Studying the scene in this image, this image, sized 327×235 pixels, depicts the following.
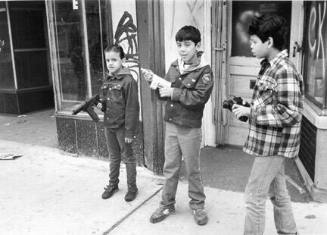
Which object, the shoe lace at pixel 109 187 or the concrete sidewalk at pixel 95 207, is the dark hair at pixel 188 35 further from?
the shoe lace at pixel 109 187

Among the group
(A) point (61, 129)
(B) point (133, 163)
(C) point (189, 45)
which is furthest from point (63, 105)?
(C) point (189, 45)

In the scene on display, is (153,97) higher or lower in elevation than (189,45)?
lower

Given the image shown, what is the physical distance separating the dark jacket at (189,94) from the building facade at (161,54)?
1.08 m

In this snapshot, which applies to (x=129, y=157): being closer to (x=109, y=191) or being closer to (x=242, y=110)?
(x=109, y=191)

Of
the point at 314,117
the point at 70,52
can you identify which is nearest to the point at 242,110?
the point at 314,117

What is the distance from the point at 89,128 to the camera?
5.19 m

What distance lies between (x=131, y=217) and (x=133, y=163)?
0.56 meters

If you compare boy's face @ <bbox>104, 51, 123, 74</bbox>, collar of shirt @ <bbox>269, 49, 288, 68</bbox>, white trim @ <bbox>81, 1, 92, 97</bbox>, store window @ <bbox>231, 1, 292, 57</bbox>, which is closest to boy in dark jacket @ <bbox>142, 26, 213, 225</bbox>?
boy's face @ <bbox>104, 51, 123, 74</bbox>

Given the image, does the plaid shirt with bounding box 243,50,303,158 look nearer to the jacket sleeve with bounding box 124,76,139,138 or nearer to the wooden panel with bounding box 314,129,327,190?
the wooden panel with bounding box 314,129,327,190

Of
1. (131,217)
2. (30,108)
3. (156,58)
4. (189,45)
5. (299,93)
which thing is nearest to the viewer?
(299,93)

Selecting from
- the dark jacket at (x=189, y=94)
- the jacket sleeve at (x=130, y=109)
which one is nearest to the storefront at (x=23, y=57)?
the jacket sleeve at (x=130, y=109)

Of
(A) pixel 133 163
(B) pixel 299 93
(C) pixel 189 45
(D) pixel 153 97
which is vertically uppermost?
(C) pixel 189 45

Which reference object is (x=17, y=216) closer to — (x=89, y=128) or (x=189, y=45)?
(x=89, y=128)

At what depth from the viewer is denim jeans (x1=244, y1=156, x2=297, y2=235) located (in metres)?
2.71
